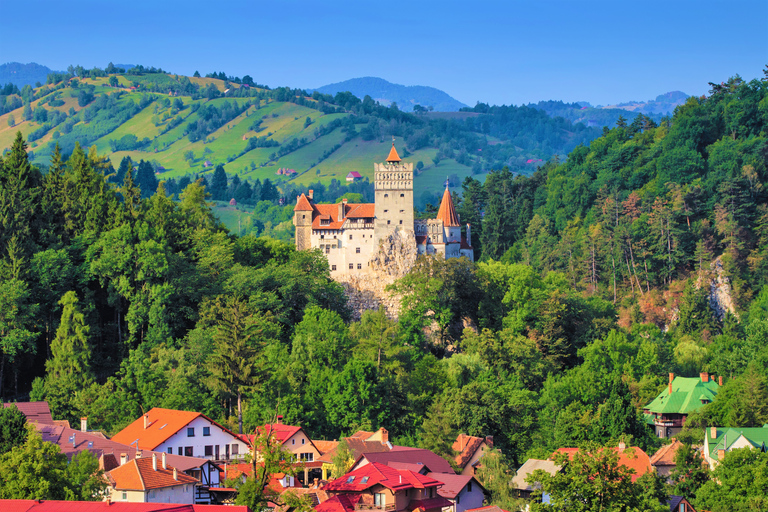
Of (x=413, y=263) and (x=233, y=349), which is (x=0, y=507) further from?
(x=413, y=263)

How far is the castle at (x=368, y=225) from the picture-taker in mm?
82062

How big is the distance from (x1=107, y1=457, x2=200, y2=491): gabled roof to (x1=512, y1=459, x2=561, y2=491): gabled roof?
17330 millimetres

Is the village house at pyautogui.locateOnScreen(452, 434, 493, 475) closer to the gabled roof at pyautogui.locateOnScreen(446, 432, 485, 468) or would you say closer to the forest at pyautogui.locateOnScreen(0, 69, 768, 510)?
the gabled roof at pyautogui.locateOnScreen(446, 432, 485, 468)

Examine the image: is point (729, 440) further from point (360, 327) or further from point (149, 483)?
point (149, 483)

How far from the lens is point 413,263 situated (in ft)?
267

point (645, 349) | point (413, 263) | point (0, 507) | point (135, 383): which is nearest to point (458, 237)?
point (413, 263)

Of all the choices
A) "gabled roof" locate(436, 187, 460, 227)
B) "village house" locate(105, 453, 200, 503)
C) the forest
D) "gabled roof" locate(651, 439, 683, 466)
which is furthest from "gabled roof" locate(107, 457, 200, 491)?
"gabled roof" locate(436, 187, 460, 227)

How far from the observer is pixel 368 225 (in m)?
82.0

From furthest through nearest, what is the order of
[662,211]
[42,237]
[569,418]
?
1. [662,211]
2. [42,237]
3. [569,418]

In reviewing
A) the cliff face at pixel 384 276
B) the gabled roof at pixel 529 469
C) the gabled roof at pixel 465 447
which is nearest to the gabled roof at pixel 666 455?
the gabled roof at pixel 529 469

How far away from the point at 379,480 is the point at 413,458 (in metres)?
6.82

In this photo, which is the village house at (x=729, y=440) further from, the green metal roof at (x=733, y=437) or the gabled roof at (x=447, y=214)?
the gabled roof at (x=447, y=214)

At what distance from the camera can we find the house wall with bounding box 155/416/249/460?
5666 cm

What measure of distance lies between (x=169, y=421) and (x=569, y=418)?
2363 centimetres
